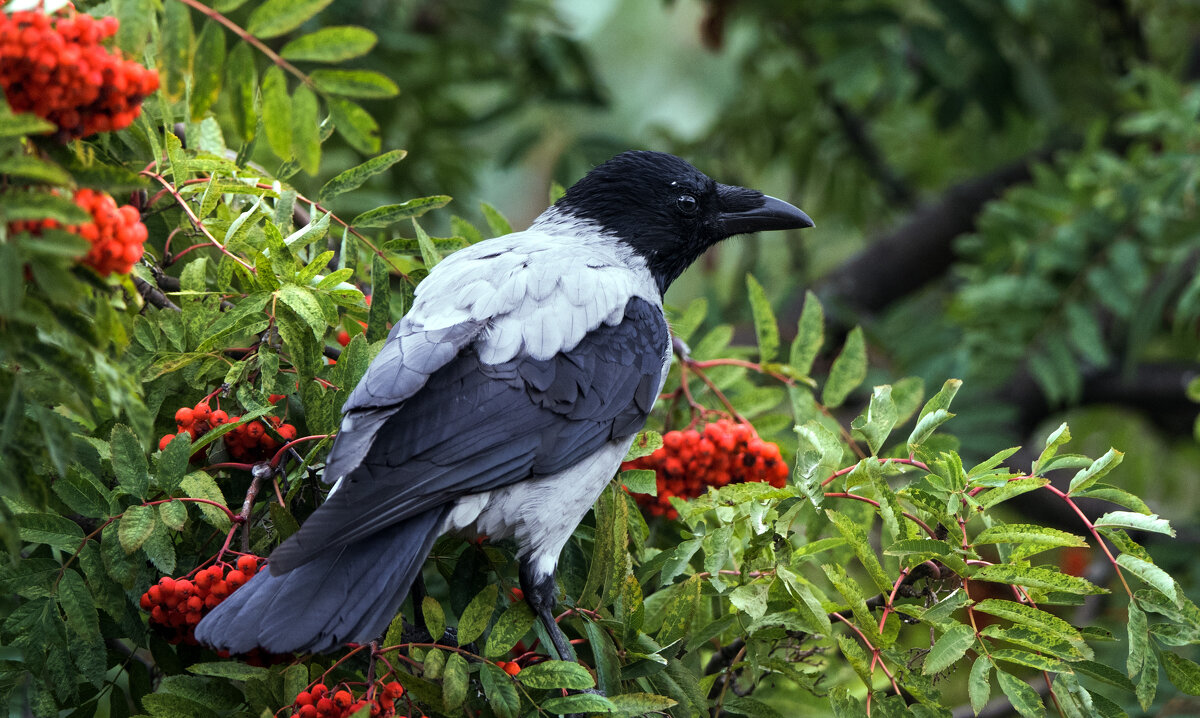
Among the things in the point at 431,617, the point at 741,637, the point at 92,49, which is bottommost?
the point at 741,637

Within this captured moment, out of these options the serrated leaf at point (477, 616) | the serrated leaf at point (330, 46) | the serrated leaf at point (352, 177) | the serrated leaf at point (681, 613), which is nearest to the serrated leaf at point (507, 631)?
the serrated leaf at point (477, 616)

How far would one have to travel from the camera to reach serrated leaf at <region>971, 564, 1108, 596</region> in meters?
2.11

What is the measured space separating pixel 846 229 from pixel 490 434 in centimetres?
495

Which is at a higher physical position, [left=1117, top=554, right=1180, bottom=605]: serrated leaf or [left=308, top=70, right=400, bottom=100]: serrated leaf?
[left=308, top=70, right=400, bottom=100]: serrated leaf

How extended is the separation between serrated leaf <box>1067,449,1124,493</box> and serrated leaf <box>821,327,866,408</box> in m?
1.06

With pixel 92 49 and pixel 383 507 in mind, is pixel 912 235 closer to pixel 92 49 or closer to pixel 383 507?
pixel 383 507

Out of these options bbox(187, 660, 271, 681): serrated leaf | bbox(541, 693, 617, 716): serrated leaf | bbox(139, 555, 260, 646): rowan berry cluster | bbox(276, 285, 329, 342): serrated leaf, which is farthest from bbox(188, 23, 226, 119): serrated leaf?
bbox(541, 693, 617, 716): serrated leaf

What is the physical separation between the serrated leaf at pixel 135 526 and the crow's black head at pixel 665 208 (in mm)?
2041

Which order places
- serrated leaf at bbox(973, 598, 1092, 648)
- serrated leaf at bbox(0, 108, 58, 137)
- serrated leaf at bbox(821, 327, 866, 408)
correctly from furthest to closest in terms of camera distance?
serrated leaf at bbox(821, 327, 866, 408) → serrated leaf at bbox(973, 598, 1092, 648) → serrated leaf at bbox(0, 108, 58, 137)

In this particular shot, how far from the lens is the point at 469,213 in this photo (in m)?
6.53

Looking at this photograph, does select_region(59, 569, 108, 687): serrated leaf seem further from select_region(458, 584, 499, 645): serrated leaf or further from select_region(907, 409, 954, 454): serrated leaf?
select_region(907, 409, 954, 454): serrated leaf

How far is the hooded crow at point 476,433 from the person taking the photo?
2.19 metres

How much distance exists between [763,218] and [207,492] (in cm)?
238

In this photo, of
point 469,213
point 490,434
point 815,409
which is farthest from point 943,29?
point 490,434
